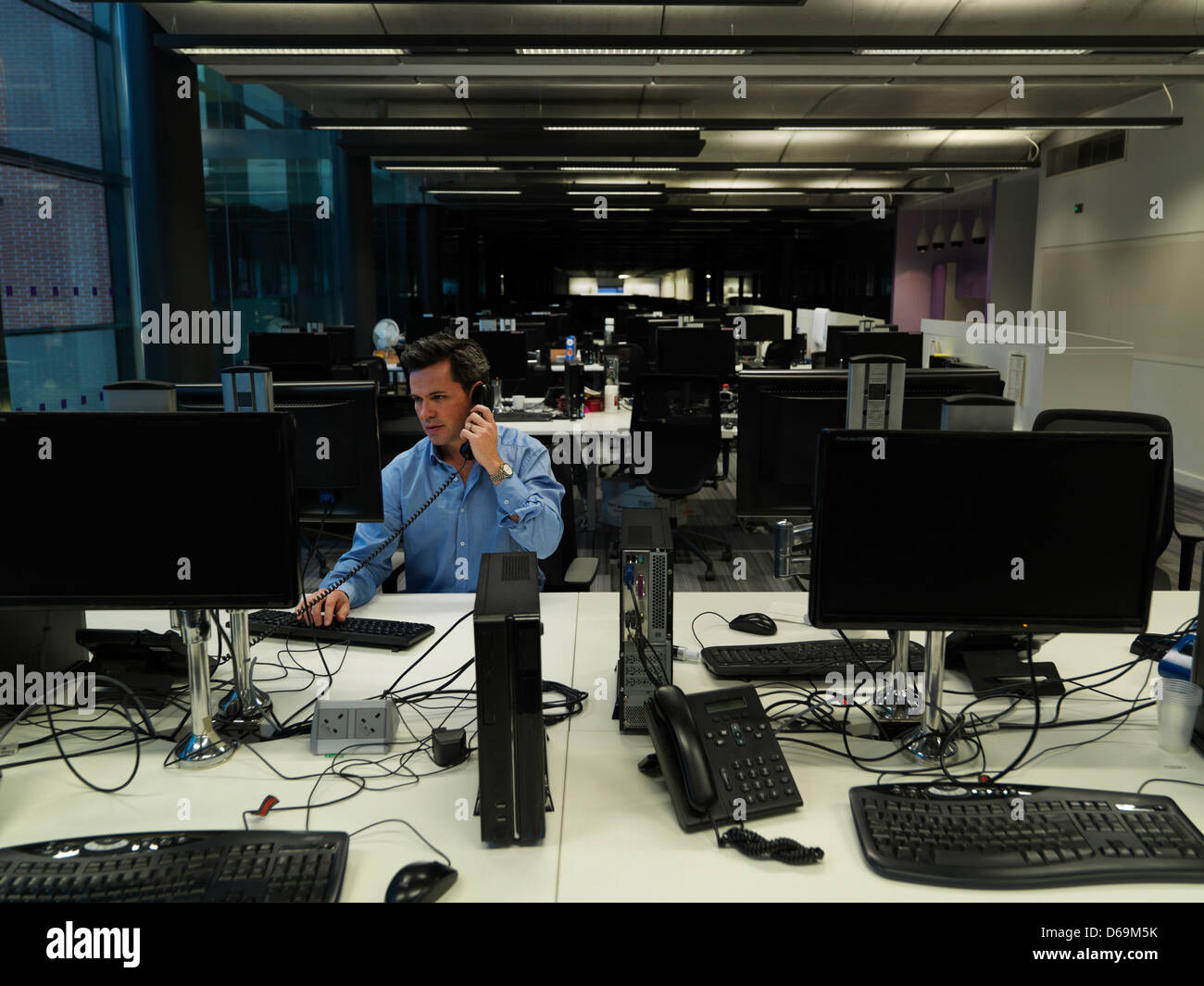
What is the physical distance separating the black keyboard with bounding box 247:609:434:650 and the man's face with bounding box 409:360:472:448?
1.85ft

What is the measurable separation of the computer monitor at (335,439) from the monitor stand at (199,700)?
606mm

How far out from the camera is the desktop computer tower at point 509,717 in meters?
1.26

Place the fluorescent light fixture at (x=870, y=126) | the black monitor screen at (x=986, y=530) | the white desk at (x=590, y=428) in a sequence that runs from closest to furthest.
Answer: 1. the black monitor screen at (x=986, y=530)
2. the white desk at (x=590, y=428)
3. the fluorescent light fixture at (x=870, y=126)

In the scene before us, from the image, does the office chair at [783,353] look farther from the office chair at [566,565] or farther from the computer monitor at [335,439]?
the computer monitor at [335,439]

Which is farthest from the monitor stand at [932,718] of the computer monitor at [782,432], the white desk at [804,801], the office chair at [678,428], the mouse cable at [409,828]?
the office chair at [678,428]

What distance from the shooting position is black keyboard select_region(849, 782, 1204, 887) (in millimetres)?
1234

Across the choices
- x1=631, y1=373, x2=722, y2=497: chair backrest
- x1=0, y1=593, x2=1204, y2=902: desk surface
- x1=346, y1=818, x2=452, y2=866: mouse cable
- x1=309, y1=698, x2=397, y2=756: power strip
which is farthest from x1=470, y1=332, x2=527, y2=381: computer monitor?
x1=346, y1=818, x2=452, y2=866: mouse cable

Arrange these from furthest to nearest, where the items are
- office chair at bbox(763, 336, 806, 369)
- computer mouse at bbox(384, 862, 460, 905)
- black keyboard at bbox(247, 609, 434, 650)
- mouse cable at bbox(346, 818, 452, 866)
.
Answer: office chair at bbox(763, 336, 806, 369) < black keyboard at bbox(247, 609, 434, 650) < mouse cable at bbox(346, 818, 452, 866) < computer mouse at bbox(384, 862, 460, 905)

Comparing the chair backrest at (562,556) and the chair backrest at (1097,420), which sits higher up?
the chair backrest at (1097,420)

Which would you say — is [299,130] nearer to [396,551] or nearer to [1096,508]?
[396,551]

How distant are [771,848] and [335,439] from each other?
56.7 inches

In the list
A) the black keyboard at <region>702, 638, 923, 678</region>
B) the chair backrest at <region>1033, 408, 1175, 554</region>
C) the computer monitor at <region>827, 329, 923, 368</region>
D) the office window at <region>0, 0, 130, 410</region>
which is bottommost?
the black keyboard at <region>702, 638, 923, 678</region>

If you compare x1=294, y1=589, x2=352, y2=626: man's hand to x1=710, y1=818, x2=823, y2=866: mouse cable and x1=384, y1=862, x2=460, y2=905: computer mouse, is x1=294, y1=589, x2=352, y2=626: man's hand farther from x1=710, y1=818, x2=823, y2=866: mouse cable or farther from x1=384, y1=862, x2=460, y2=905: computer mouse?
x1=710, y1=818, x2=823, y2=866: mouse cable

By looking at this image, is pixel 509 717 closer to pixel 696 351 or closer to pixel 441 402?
pixel 441 402
